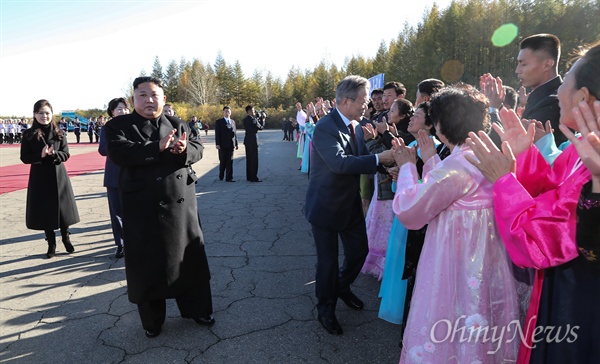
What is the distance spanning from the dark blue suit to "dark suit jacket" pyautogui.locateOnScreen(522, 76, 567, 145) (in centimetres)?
132

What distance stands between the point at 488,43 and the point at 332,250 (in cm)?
4674

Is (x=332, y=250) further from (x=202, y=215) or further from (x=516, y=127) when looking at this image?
(x=202, y=215)

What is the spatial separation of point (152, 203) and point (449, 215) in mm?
2044

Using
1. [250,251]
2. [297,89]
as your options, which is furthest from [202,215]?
[297,89]

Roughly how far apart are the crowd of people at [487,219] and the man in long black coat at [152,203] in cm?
102

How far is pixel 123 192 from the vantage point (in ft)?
9.12

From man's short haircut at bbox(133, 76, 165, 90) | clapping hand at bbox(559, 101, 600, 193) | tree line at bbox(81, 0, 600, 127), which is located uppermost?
tree line at bbox(81, 0, 600, 127)

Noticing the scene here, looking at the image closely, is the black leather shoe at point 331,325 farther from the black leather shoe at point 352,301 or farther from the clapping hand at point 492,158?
the clapping hand at point 492,158

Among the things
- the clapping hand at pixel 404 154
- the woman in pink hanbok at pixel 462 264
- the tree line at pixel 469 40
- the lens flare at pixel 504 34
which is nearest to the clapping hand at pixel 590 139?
the woman in pink hanbok at pixel 462 264

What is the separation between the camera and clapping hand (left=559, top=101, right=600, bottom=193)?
1136 mm

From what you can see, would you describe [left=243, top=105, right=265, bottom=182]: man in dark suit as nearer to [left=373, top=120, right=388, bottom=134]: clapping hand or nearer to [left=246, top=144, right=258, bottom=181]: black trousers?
[left=246, top=144, right=258, bottom=181]: black trousers

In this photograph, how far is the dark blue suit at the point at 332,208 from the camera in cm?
287

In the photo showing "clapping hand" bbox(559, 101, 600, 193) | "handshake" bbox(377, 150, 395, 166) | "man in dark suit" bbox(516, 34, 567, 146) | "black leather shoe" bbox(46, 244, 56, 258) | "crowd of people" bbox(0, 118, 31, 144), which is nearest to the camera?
"clapping hand" bbox(559, 101, 600, 193)

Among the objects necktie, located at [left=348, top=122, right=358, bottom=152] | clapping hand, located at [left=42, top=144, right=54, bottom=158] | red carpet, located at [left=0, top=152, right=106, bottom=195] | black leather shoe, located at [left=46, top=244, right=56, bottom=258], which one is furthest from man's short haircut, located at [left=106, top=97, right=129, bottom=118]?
red carpet, located at [left=0, top=152, right=106, bottom=195]
